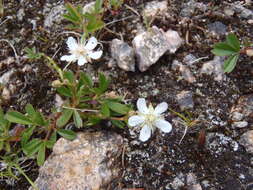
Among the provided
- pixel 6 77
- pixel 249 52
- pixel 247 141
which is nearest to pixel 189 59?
pixel 249 52

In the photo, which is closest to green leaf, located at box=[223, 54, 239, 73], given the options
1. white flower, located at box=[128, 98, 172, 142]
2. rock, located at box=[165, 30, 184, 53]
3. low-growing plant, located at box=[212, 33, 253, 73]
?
low-growing plant, located at box=[212, 33, 253, 73]

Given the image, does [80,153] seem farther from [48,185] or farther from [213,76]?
[213,76]

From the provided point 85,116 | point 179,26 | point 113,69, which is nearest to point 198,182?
point 85,116

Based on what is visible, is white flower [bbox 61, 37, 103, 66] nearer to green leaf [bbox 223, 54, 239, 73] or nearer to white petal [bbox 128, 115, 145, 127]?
white petal [bbox 128, 115, 145, 127]

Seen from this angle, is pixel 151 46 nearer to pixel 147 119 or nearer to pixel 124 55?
pixel 124 55

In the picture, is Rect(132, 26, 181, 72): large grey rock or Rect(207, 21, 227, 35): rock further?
Rect(207, 21, 227, 35): rock
